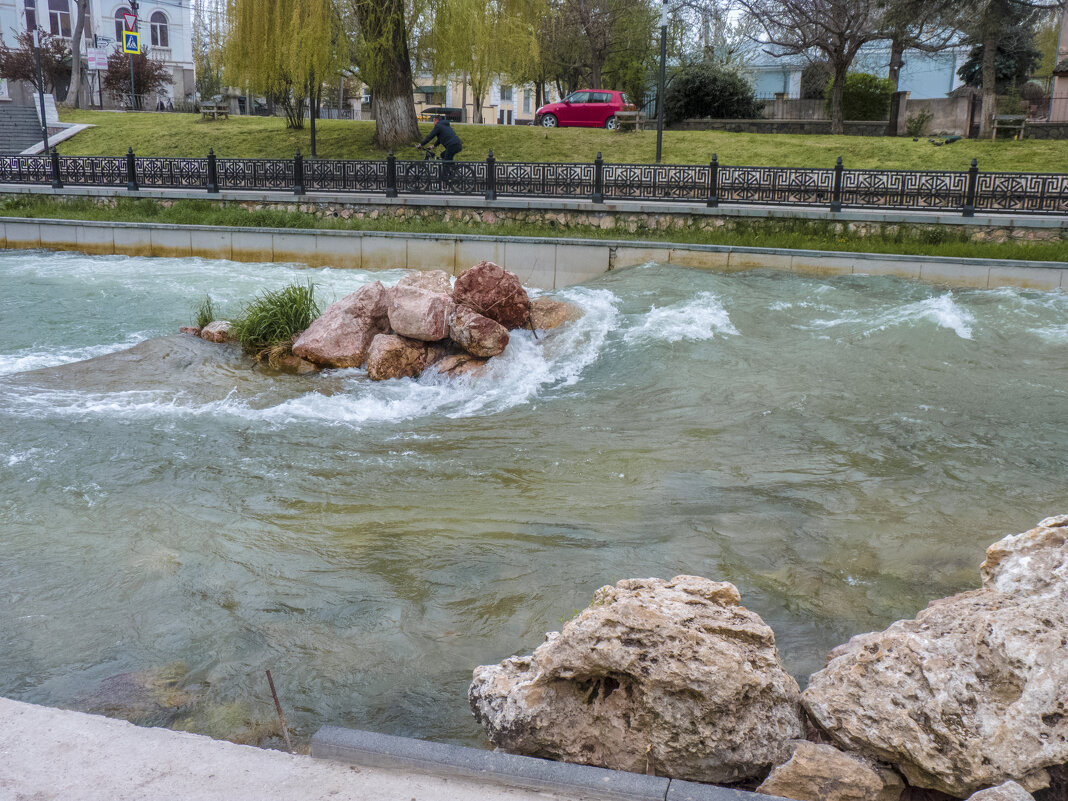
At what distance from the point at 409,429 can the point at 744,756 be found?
5.67 metres

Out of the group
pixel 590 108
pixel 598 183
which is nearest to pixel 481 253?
pixel 598 183

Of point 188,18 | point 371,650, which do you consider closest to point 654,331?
point 371,650

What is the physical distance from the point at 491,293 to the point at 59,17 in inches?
1943

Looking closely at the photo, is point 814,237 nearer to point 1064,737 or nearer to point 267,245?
point 267,245

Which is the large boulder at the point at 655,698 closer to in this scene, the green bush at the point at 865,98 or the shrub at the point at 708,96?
the shrub at the point at 708,96

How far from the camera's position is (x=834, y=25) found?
29969 mm

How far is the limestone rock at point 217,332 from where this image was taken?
11.2 metres

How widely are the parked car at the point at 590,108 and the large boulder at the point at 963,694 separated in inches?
1120

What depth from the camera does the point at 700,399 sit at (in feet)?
30.9

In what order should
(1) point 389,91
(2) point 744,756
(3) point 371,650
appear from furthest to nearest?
(1) point 389,91
(3) point 371,650
(2) point 744,756

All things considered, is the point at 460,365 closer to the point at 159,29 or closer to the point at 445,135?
the point at 445,135

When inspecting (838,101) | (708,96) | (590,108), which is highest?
(708,96)

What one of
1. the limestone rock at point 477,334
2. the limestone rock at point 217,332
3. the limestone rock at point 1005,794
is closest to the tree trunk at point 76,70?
the limestone rock at point 217,332

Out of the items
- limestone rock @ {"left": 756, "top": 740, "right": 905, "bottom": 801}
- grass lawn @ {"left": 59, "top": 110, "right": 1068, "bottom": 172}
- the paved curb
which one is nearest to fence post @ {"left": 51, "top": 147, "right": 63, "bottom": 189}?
grass lawn @ {"left": 59, "top": 110, "right": 1068, "bottom": 172}
